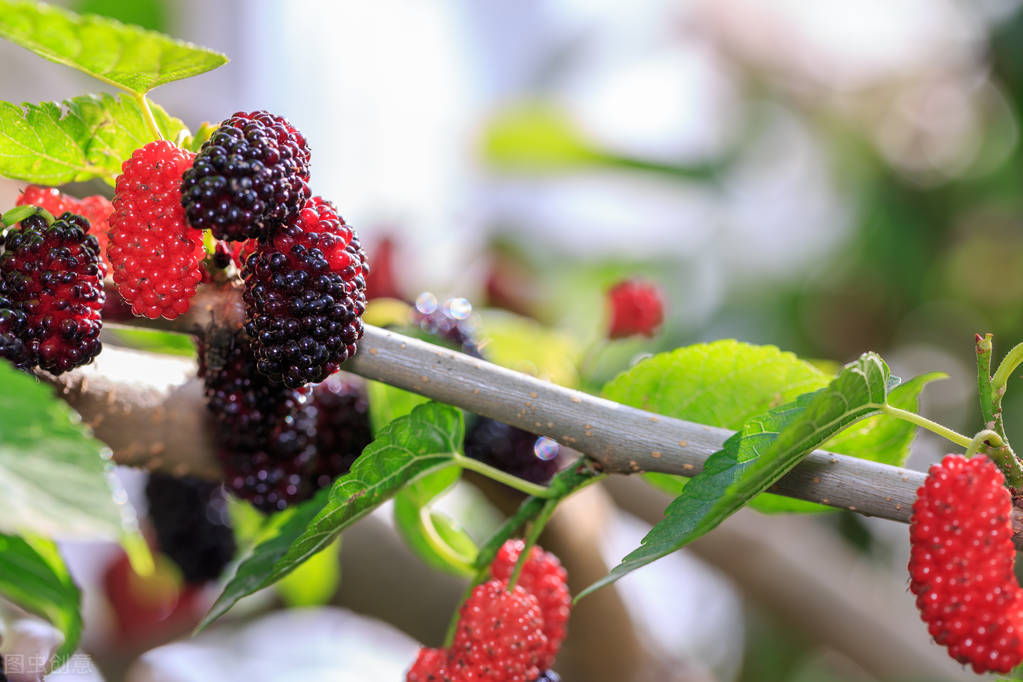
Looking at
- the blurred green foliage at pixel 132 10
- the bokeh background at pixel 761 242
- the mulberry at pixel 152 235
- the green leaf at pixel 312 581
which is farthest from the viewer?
the blurred green foliage at pixel 132 10

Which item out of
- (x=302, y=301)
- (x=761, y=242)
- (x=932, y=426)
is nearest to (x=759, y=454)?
(x=932, y=426)

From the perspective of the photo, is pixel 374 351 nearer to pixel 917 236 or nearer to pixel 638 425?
pixel 638 425

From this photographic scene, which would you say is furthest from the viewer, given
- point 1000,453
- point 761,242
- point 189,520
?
point 761,242

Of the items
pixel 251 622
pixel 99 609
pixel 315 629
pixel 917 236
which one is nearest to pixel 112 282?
pixel 251 622

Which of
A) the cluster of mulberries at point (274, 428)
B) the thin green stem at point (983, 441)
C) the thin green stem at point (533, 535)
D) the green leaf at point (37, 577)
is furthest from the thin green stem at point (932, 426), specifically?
the green leaf at point (37, 577)

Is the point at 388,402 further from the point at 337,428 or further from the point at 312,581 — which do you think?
the point at 312,581

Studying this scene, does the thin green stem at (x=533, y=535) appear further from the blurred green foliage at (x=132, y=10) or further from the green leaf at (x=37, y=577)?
the blurred green foliage at (x=132, y=10)

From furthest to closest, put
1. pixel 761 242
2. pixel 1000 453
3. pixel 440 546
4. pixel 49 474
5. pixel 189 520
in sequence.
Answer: pixel 761 242
pixel 189 520
pixel 440 546
pixel 1000 453
pixel 49 474
